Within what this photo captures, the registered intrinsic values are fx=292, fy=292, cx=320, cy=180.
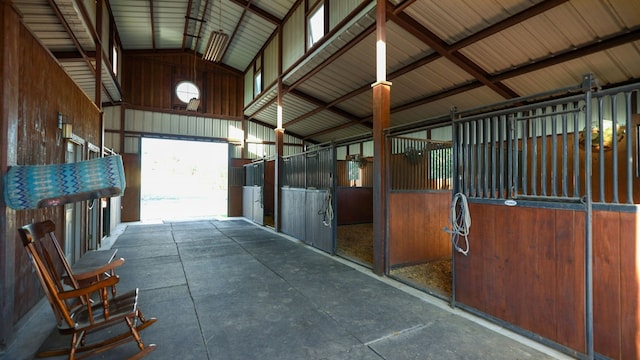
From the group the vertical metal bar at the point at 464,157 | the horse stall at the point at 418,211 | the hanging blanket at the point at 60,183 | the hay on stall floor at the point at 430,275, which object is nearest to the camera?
the hanging blanket at the point at 60,183

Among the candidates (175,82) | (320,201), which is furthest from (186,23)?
(320,201)

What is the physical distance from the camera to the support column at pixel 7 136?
2.06 metres

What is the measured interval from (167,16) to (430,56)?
696 centimetres

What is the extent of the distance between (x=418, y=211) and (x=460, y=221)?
1.55 meters

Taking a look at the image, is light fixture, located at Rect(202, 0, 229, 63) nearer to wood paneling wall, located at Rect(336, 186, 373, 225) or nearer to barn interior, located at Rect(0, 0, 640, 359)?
barn interior, located at Rect(0, 0, 640, 359)

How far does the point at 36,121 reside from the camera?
269 cm

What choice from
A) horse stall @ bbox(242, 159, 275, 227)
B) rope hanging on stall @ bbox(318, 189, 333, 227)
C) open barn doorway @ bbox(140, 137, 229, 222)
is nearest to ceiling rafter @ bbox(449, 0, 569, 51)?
rope hanging on stall @ bbox(318, 189, 333, 227)

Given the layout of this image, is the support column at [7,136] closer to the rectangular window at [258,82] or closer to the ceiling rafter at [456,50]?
the ceiling rafter at [456,50]

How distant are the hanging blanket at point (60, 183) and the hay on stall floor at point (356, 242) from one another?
3.49m

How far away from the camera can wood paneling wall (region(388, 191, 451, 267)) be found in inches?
163

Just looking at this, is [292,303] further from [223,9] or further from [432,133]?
[223,9]

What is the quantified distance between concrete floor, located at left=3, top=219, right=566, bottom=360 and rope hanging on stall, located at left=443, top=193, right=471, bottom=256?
64 cm

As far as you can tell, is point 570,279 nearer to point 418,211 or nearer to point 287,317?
point 287,317

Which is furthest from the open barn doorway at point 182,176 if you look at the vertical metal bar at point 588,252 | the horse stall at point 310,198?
the vertical metal bar at point 588,252
